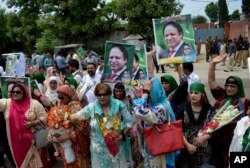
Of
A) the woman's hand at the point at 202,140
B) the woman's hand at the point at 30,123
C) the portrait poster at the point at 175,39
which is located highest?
the portrait poster at the point at 175,39

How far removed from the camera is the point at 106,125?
4121 millimetres

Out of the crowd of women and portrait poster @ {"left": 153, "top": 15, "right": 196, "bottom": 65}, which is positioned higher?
portrait poster @ {"left": 153, "top": 15, "right": 196, "bottom": 65}

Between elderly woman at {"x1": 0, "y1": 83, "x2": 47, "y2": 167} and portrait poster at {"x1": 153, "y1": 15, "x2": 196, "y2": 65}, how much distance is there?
5.71ft

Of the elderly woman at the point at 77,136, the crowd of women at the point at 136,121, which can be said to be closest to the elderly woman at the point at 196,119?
the crowd of women at the point at 136,121

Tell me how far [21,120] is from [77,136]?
0.83 meters

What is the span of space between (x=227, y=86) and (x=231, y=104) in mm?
230

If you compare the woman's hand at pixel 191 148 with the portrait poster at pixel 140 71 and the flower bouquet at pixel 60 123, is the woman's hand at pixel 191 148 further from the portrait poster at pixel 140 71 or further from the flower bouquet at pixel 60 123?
the portrait poster at pixel 140 71

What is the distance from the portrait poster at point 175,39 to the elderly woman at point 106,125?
4.12 ft

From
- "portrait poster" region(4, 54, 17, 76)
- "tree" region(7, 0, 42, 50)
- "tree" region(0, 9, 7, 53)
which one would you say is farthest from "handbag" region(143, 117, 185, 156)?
"tree" region(0, 9, 7, 53)

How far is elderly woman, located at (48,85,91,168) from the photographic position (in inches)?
173

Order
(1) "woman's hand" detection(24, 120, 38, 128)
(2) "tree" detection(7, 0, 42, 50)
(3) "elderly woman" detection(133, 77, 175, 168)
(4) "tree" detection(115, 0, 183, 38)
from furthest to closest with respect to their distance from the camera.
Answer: (2) "tree" detection(7, 0, 42, 50) → (4) "tree" detection(115, 0, 183, 38) → (1) "woman's hand" detection(24, 120, 38, 128) → (3) "elderly woman" detection(133, 77, 175, 168)

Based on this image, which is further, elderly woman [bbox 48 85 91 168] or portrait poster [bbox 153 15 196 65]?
portrait poster [bbox 153 15 196 65]

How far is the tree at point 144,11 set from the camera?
2423 centimetres

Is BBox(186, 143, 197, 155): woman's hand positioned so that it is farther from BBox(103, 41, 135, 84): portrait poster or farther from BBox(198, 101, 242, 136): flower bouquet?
BBox(103, 41, 135, 84): portrait poster
